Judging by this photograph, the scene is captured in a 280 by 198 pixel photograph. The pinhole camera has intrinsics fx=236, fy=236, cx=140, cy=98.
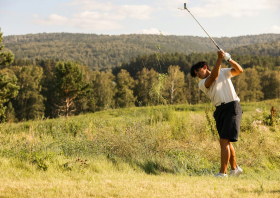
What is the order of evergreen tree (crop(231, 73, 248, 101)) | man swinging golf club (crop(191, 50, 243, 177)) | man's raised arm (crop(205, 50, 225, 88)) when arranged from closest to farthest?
man's raised arm (crop(205, 50, 225, 88)), man swinging golf club (crop(191, 50, 243, 177)), evergreen tree (crop(231, 73, 248, 101))

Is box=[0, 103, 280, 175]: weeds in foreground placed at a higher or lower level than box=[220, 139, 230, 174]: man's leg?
lower

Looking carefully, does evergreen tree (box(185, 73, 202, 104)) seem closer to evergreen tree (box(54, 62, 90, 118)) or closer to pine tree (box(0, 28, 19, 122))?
evergreen tree (box(54, 62, 90, 118))

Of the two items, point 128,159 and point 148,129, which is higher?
A: point 148,129

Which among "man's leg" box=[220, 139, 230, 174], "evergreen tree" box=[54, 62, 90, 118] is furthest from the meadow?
"evergreen tree" box=[54, 62, 90, 118]

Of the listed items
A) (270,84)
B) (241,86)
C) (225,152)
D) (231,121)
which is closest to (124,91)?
(241,86)

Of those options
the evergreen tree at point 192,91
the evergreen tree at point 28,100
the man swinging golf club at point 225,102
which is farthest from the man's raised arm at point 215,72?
the evergreen tree at point 192,91

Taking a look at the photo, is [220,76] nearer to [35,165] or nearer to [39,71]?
[35,165]

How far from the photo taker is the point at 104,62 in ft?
639

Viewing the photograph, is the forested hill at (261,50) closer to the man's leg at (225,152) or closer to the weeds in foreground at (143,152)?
the weeds in foreground at (143,152)

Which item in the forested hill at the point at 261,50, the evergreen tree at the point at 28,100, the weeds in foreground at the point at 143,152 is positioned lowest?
the evergreen tree at the point at 28,100

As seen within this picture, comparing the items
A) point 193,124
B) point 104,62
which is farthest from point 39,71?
point 104,62

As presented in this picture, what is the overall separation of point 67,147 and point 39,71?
2830 inches

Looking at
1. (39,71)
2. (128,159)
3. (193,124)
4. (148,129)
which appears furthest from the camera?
(39,71)

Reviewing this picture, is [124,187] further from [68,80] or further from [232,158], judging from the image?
[68,80]
